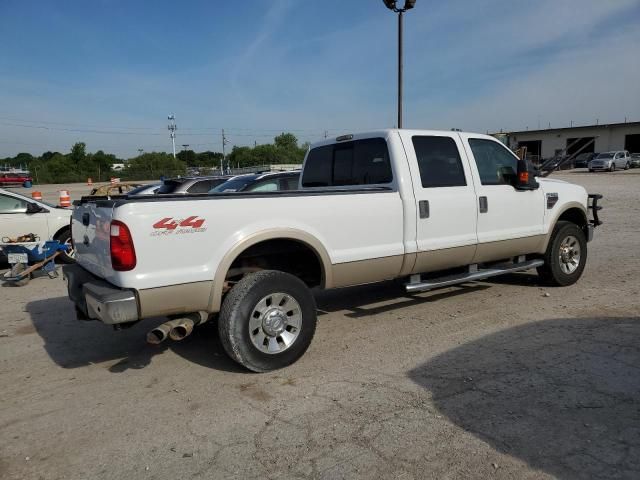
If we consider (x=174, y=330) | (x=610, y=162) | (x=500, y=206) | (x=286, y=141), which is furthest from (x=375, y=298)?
(x=286, y=141)

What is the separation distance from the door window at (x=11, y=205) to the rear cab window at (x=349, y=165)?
20.7 ft

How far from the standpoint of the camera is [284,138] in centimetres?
12106

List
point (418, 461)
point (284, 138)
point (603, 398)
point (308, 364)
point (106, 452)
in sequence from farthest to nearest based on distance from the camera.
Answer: point (284, 138), point (308, 364), point (603, 398), point (106, 452), point (418, 461)

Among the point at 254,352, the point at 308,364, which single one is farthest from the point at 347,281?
the point at 254,352

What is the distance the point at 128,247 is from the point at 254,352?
1273 mm

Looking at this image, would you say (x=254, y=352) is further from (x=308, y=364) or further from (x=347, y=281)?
(x=347, y=281)

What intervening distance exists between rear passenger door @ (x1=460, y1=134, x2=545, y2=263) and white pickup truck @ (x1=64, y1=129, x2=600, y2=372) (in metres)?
0.02

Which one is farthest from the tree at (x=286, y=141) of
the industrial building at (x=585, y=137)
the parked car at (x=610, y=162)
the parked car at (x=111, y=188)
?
the parked car at (x=111, y=188)

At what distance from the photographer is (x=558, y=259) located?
21.2 ft

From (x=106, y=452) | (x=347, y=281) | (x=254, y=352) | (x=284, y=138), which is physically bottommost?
(x=106, y=452)

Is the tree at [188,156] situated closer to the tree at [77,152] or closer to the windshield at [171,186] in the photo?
the tree at [77,152]

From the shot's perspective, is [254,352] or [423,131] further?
[423,131]

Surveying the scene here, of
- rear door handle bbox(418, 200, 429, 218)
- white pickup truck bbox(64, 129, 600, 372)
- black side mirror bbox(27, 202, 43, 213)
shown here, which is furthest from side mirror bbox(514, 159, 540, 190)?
black side mirror bbox(27, 202, 43, 213)

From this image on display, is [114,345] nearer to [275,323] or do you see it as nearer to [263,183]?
[275,323]
